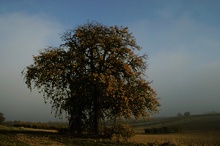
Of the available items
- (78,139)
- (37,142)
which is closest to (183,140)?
(78,139)

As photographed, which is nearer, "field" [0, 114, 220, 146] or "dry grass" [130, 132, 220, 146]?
"field" [0, 114, 220, 146]

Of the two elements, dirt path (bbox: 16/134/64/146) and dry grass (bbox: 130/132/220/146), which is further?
dry grass (bbox: 130/132/220/146)

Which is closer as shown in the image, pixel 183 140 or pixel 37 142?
pixel 37 142

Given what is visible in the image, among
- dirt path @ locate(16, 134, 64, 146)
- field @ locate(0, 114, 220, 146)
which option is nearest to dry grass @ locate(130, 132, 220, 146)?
field @ locate(0, 114, 220, 146)

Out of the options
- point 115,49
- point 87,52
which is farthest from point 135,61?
point 87,52

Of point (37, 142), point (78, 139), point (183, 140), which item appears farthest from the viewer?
point (183, 140)

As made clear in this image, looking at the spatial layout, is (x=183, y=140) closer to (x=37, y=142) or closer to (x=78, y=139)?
(x=78, y=139)

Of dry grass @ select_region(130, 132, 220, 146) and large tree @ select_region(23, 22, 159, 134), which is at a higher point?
large tree @ select_region(23, 22, 159, 134)

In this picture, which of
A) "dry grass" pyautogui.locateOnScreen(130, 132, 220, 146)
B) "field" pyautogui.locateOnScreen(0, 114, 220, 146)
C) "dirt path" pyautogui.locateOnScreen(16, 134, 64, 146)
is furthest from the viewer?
"dry grass" pyautogui.locateOnScreen(130, 132, 220, 146)

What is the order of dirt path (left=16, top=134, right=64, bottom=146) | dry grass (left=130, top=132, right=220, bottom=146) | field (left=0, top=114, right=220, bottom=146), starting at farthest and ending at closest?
1. dry grass (left=130, top=132, right=220, bottom=146)
2. field (left=0, top=114, right=220, bottom=146)
3. dirt path (left=16, top=134, right=64, bottom=146)

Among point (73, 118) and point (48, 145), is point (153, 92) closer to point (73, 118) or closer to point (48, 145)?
point (73, 118)

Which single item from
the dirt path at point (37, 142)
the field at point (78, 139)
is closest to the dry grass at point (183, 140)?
the field at point (78, 139)

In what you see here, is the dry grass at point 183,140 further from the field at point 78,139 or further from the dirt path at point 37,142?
the dirt path at point 37,142

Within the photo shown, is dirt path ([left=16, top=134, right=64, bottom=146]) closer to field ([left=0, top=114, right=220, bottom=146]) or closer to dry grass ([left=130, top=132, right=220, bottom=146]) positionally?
field ([left=0, top=114, right=220, bottom=146])
